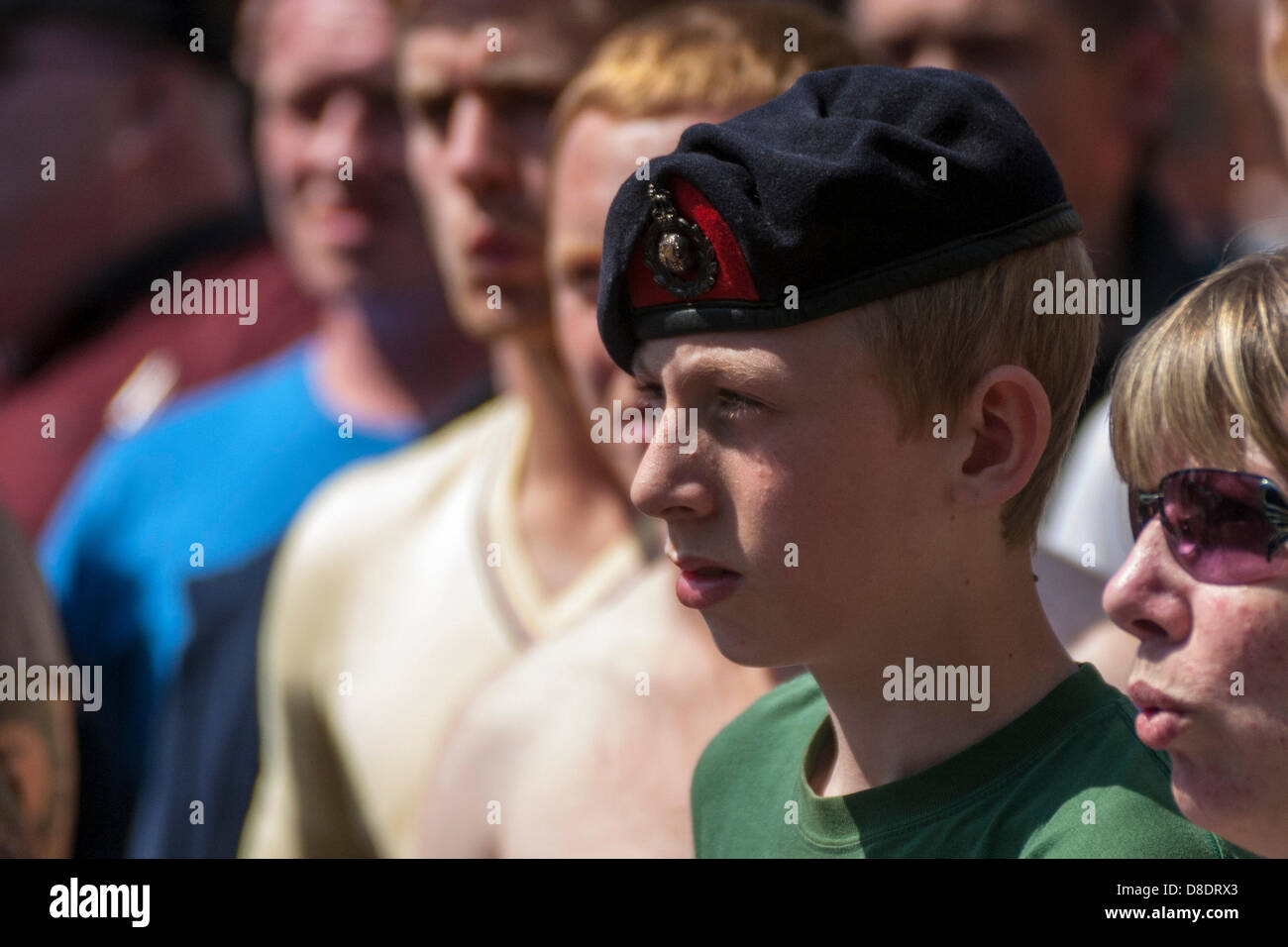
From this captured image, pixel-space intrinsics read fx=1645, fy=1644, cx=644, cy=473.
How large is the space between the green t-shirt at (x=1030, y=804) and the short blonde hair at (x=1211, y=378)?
7.6 inches

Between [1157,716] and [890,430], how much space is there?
0.94ft

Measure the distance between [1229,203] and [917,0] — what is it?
45.8 inches

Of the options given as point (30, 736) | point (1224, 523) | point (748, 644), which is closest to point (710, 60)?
point (748, 644)

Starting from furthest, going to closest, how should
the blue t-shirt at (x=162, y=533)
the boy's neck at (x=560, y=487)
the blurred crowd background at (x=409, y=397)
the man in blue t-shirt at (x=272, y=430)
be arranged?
the blue t-shirt at (x=162, y=533) < the man in blue t-shirt at (x=272, y=430) < the boy's neck at (x=560, y=487) < the blurred crowd background at (x=409, y=397)

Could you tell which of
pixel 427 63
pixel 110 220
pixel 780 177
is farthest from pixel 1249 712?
pixel 110 220

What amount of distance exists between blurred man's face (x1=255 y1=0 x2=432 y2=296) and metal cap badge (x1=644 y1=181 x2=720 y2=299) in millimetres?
2002

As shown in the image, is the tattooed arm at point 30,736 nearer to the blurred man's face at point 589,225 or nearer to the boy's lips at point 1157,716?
the blurred man's face at point 589,225

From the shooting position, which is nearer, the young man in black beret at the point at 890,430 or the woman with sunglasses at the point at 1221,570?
the woman with sunglasses at the point at 1221,570

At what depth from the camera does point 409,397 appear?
11.5 feet

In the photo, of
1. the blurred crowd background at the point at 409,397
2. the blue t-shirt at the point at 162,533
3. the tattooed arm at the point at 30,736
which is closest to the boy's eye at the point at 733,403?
the blurred crowd background at the point at 409,397

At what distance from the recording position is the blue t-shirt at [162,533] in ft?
10.9

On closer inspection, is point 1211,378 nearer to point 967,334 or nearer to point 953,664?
point 967,334

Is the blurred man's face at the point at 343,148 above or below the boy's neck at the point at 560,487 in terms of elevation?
above
